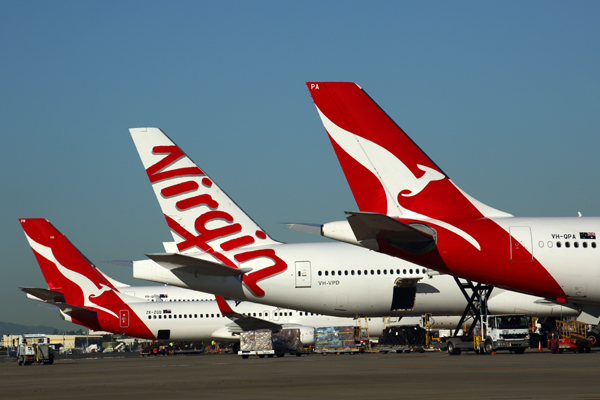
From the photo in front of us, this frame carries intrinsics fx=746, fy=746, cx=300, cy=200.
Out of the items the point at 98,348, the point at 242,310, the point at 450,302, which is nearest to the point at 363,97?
the point at 450,302

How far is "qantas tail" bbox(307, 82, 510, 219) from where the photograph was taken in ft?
73.9

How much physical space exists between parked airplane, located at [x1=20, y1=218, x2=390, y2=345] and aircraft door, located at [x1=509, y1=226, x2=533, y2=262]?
23.3 meters

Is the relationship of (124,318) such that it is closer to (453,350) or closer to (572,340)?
(453,350)

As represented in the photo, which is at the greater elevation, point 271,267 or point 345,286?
point 271,267

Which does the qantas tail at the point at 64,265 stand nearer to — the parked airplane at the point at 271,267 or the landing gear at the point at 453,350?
the parked airplane at the point at 271,267

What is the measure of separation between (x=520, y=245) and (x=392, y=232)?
421 centimetres

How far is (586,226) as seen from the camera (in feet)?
78.8

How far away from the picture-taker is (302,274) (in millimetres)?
32406

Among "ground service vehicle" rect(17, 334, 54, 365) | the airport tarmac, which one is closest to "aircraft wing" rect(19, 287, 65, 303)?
"ground service vehicle" rect(17, 334, 54, 365)

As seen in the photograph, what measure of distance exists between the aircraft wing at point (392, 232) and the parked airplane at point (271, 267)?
35.6ft

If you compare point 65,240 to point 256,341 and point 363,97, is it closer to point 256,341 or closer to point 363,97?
point 256,341

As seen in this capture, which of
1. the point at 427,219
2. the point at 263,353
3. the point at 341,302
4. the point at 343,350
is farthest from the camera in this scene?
the point at 343,350

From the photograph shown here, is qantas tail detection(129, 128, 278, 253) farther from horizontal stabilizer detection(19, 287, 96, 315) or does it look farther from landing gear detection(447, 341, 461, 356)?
horizontal stabilizer detection(19, 287, 96, 315)

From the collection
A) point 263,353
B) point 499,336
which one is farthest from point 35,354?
point 499,336
